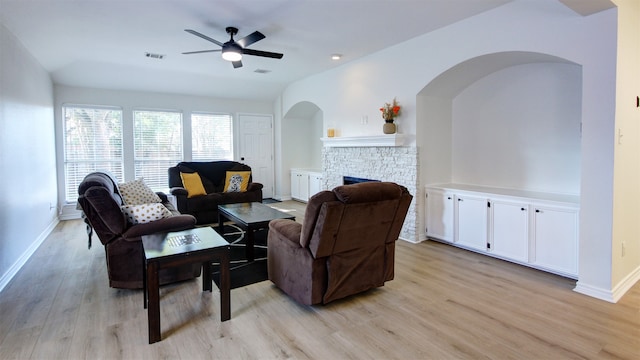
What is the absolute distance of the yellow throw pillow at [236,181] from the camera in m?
6.42

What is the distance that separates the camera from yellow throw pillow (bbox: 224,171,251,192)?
253 inches

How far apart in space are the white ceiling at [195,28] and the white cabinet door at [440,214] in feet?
7.14

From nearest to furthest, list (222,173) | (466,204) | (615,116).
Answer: (615,116)
(466,204)
(222,173)

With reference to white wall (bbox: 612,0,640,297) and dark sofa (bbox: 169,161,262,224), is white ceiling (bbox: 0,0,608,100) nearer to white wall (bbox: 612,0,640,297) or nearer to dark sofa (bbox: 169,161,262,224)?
white wall (bbox: 612,0,640,297)

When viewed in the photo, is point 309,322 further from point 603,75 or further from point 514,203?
point 603,75

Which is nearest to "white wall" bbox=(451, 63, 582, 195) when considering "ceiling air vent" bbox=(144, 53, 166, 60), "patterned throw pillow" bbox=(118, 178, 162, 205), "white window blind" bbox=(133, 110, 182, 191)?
"patterned throw pillow" bbox=(118, 178, 162, 205)

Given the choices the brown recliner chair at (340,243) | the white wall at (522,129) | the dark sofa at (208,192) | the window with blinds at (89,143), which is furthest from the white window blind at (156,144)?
the white wall at (522,129)

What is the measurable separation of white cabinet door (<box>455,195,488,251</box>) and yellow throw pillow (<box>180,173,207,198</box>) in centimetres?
421

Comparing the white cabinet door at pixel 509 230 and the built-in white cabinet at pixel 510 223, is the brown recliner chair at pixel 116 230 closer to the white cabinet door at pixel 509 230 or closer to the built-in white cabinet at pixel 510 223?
the built-in white cabinet at pixel 510 223

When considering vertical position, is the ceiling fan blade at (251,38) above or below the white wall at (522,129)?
above

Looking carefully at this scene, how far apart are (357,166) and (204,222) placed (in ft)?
9.08

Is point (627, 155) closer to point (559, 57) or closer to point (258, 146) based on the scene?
point (559, 57)

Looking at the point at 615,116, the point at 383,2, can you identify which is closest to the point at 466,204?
the point at 615,116

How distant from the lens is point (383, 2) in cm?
359
